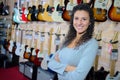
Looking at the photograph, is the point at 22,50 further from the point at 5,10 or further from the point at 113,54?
the point at 113,54

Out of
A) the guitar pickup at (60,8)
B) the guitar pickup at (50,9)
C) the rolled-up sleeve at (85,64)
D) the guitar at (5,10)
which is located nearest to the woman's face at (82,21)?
the rolled-up sleeve at (85,64)

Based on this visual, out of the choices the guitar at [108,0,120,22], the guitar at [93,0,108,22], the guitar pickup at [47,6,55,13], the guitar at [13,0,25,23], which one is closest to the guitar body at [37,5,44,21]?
the guitar pickup at [47,6,55,13]

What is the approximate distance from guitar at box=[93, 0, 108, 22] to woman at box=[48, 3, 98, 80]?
94 cm

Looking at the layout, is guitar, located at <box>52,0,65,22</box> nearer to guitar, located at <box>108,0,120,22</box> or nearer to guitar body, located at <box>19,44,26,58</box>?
guitar, located at <box>108,0,120,22</box>

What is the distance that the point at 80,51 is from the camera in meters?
1.57

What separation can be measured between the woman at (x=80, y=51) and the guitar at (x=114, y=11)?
88 centimetres

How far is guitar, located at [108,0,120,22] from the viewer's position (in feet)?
7.92

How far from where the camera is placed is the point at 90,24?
5.38ft

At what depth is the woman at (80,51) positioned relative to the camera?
4.98 ft

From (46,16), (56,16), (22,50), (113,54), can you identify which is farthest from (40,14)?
(113,54)

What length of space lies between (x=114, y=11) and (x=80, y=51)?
1.09m

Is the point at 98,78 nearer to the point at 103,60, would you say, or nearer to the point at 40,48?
the point at 103,60

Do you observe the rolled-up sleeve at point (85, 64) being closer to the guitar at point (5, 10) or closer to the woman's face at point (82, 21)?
the woman's face at point (82, 21)

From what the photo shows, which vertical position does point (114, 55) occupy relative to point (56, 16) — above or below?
below
